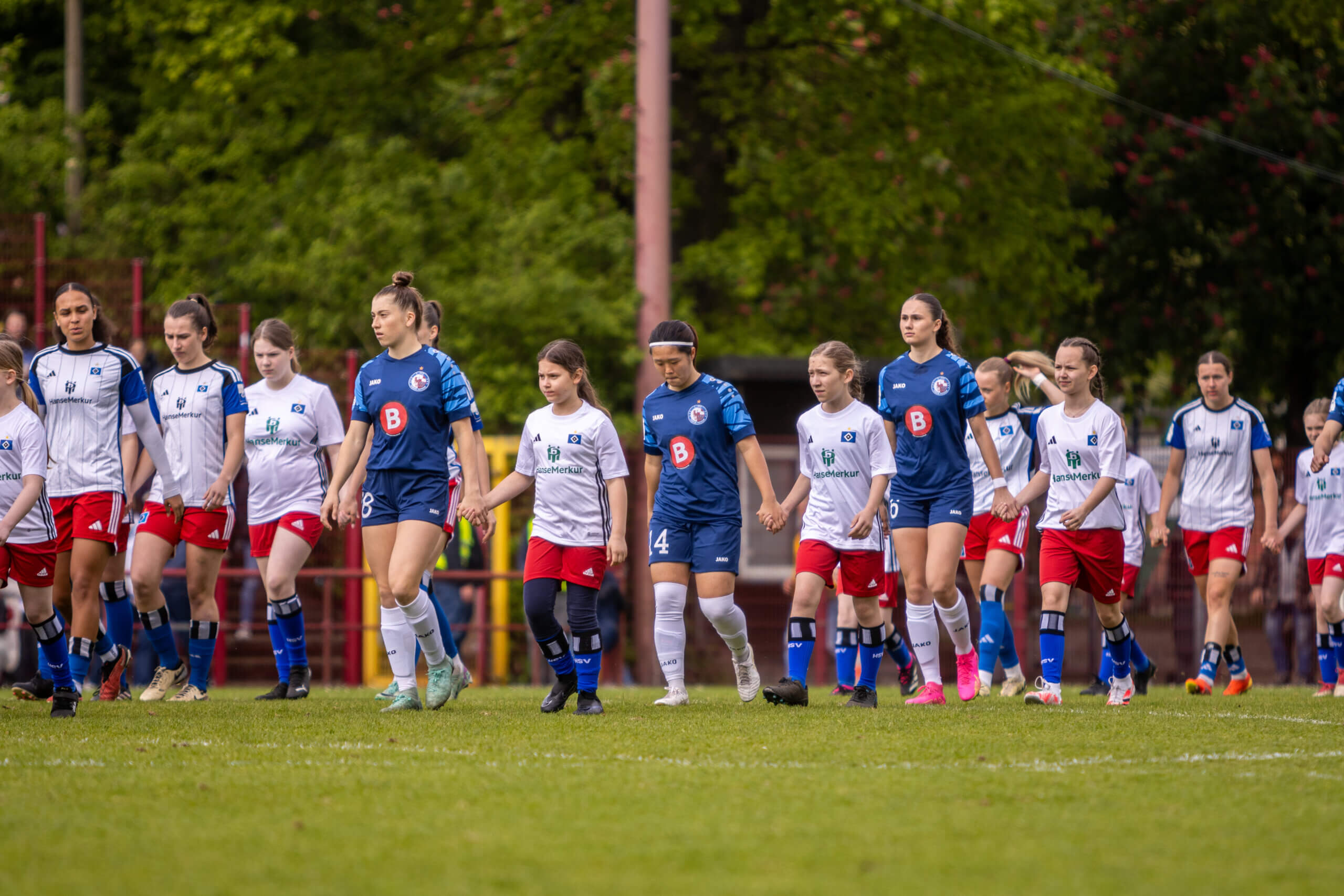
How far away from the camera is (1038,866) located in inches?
174

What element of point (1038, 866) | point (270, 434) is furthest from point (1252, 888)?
point (270, 434)

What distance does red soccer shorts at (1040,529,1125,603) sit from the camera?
9609mm

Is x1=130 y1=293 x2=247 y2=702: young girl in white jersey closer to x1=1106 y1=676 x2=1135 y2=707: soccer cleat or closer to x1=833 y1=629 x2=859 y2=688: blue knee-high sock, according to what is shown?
x1=833 y1=629 x2=859 y2=688: blue knee-high sock

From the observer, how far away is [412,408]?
8.53 metres

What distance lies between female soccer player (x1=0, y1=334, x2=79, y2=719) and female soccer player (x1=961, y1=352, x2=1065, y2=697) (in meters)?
5.77

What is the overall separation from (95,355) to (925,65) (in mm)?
14813

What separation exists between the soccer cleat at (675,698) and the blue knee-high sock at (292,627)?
92.7 inches

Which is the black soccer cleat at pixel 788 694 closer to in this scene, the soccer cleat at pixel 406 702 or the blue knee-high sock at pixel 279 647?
the soccer cleat at pixel 406 702

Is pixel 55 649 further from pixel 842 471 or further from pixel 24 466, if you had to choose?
pixel 842 471

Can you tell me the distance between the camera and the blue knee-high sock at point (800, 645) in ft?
30.1

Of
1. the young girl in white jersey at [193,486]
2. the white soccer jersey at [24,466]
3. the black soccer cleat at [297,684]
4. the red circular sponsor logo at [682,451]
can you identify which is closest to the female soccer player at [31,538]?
the white soccer jersey at [24,466]

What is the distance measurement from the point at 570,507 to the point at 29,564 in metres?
2.85

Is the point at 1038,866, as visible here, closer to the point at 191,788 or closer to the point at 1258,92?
the point at 191,788

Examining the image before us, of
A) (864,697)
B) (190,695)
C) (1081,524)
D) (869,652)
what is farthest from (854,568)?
(190,695)
